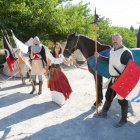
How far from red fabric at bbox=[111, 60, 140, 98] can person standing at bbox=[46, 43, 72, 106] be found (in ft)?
7.36

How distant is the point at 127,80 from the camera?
704 cm

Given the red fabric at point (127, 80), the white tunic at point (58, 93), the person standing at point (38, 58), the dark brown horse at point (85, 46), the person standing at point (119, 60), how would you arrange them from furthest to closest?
1. the person standing at point (38, 58)
2. the white tunic at point (58, 93)
3. the dark brown horse at point (85, 46)
4. the person standing at point (119, 60)
5. the red fabric at point (127, 80)

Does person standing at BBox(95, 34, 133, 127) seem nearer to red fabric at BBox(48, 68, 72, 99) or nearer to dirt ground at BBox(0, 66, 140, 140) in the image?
dirt ground at BBox(0, 66, 140, 140)

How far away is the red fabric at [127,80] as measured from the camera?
694 cm

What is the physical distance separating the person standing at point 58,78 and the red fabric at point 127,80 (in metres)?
2.24

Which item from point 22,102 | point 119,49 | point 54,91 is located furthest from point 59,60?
point 119,49

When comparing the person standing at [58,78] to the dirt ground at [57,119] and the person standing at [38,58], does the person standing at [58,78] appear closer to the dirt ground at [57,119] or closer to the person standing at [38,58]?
the dirt ground at [57,119]

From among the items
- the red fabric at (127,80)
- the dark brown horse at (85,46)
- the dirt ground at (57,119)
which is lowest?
the dirt ground at (57,119)

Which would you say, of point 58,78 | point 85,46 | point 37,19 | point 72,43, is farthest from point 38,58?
point 37,19

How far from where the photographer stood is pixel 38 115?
26.7 feet

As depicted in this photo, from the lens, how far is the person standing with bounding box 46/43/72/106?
9.04 meters

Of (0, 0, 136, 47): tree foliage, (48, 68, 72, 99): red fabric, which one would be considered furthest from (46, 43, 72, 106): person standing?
(0, 0, 136, 47): tree foliage

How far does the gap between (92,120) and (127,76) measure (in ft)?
4.48

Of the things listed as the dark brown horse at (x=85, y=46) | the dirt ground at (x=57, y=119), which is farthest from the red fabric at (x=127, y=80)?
the dark brown horse at (x=85, y=46)
